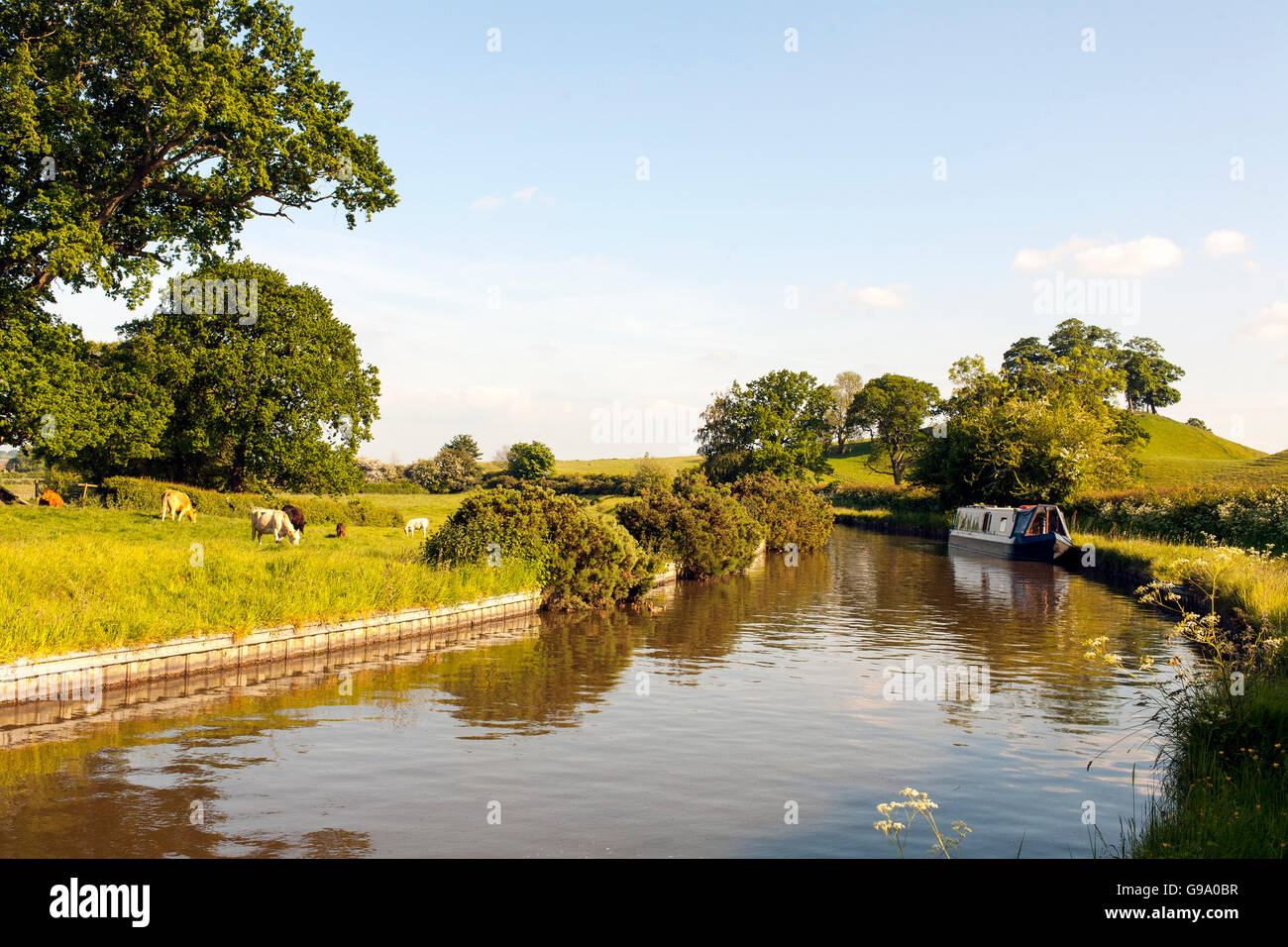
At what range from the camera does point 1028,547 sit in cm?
4181

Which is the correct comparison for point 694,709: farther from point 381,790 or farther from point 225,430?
point 225,430

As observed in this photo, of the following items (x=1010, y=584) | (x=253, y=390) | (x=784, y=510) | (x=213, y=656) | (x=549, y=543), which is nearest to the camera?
(x=213, y=656)

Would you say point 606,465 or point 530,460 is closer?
point 530,460

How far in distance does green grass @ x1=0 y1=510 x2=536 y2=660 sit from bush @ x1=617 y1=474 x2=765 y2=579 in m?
8.67

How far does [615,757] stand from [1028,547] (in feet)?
121

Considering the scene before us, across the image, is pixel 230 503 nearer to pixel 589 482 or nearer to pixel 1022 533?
pixel 1022 533

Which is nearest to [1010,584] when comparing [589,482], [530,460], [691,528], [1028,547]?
[1028,547]

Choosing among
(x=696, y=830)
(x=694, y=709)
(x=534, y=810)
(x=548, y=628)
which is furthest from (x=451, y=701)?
(x=548, y=628)

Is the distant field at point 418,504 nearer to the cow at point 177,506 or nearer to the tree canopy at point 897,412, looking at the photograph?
the cow at point 177,506

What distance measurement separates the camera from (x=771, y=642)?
19.2 m

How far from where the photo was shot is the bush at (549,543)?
22109 millimetres

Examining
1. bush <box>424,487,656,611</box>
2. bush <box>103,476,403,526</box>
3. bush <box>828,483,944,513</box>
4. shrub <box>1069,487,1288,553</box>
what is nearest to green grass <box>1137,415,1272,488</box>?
shrub <box>1069,487,1288,553</box>

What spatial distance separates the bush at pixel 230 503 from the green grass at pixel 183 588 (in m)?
10.4

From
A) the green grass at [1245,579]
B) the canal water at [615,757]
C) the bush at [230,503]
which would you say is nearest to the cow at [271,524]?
the bush at [230,503]
